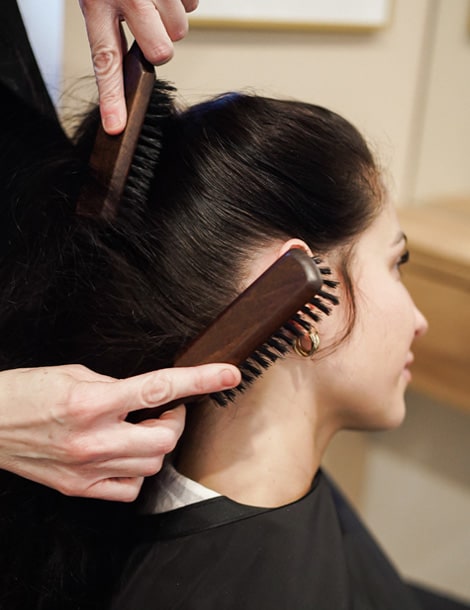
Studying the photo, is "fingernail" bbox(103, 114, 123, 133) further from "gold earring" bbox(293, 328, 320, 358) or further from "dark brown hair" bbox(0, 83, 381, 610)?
"gold earring" bbox(293, 328, 320, 358)

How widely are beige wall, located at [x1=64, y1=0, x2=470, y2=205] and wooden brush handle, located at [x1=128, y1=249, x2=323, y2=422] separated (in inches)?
29.1

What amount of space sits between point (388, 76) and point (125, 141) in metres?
1.19

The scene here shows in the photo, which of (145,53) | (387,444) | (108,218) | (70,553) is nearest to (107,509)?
(70,553)

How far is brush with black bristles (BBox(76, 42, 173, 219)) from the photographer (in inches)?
32.0

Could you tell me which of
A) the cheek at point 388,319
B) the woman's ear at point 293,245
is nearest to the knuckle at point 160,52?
the woman's ear at point 293,245

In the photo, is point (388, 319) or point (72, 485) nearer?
point (72, 485)

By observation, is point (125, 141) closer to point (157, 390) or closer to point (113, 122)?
point (113, 122)

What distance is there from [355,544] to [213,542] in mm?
314

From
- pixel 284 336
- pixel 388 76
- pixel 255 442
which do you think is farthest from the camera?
pixel 388 76

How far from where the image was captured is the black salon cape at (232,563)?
876mm

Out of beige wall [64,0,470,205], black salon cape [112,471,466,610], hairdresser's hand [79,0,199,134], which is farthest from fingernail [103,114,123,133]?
beige wall [64,0,470,205]

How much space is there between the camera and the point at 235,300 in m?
0.74

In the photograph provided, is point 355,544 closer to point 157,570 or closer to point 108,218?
point 157,570

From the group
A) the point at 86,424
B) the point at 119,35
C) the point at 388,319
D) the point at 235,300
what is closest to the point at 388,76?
the point at 388,319
